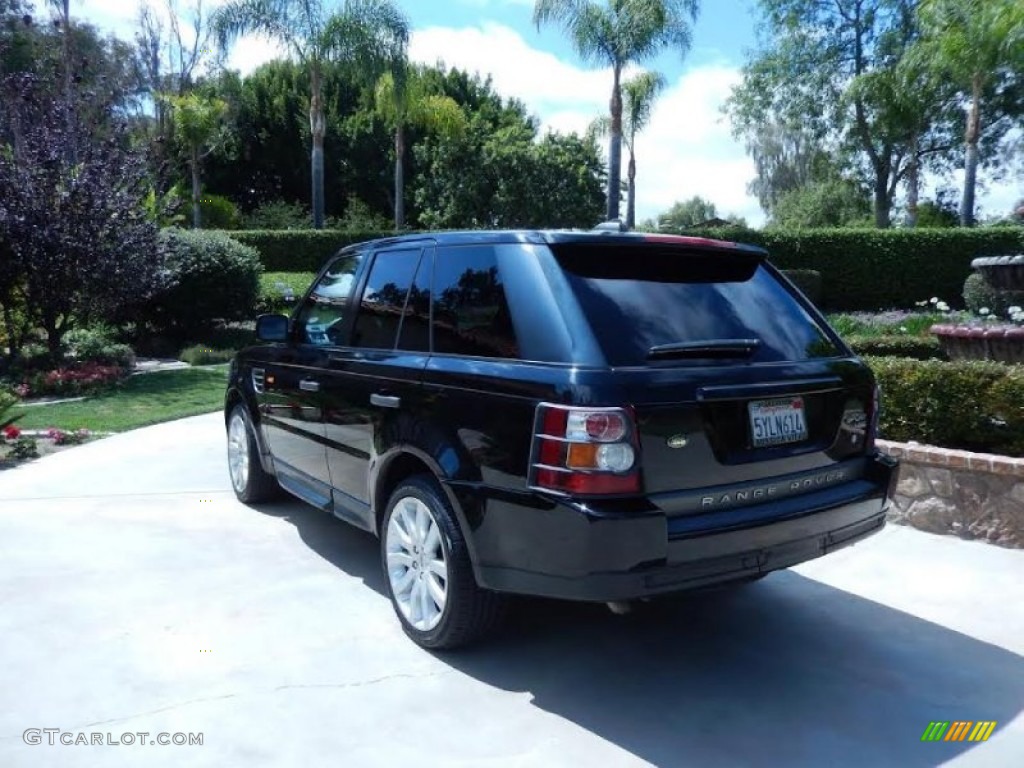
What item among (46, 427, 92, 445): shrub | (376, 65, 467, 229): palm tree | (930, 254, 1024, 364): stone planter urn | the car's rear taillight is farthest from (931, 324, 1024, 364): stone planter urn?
Answer: (376, 65, 467, 229): palm tree

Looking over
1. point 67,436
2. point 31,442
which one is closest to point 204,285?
point 67,436

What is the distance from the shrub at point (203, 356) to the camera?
14.1 metres

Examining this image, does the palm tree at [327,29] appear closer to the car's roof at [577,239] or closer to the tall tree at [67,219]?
the tall tree at [67,219]

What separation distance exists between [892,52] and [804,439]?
37848 millimetres

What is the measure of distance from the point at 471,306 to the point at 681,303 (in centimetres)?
89

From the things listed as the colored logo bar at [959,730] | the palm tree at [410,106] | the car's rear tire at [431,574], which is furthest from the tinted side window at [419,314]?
the palm tree at [410,106]

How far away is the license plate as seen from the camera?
3.26m

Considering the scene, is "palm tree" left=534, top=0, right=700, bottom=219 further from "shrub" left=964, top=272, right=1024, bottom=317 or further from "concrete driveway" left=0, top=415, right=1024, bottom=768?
"concrete driveway" left=0, top=415, right=1024, bottom=768

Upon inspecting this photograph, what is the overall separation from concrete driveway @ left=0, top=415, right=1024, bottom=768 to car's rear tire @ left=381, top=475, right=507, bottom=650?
0.15 meters

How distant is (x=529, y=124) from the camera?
45.0 m

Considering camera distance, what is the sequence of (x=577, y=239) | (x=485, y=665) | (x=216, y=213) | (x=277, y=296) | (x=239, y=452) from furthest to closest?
(x=216, y=213) < (x=277, y=296) < (x=239, y=452) < (x=485, y=665) < (x=577, y=239)

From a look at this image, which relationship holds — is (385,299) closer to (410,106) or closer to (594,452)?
(594,452)

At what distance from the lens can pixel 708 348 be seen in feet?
10.7

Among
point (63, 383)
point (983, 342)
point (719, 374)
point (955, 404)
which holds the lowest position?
point (63, 383)
